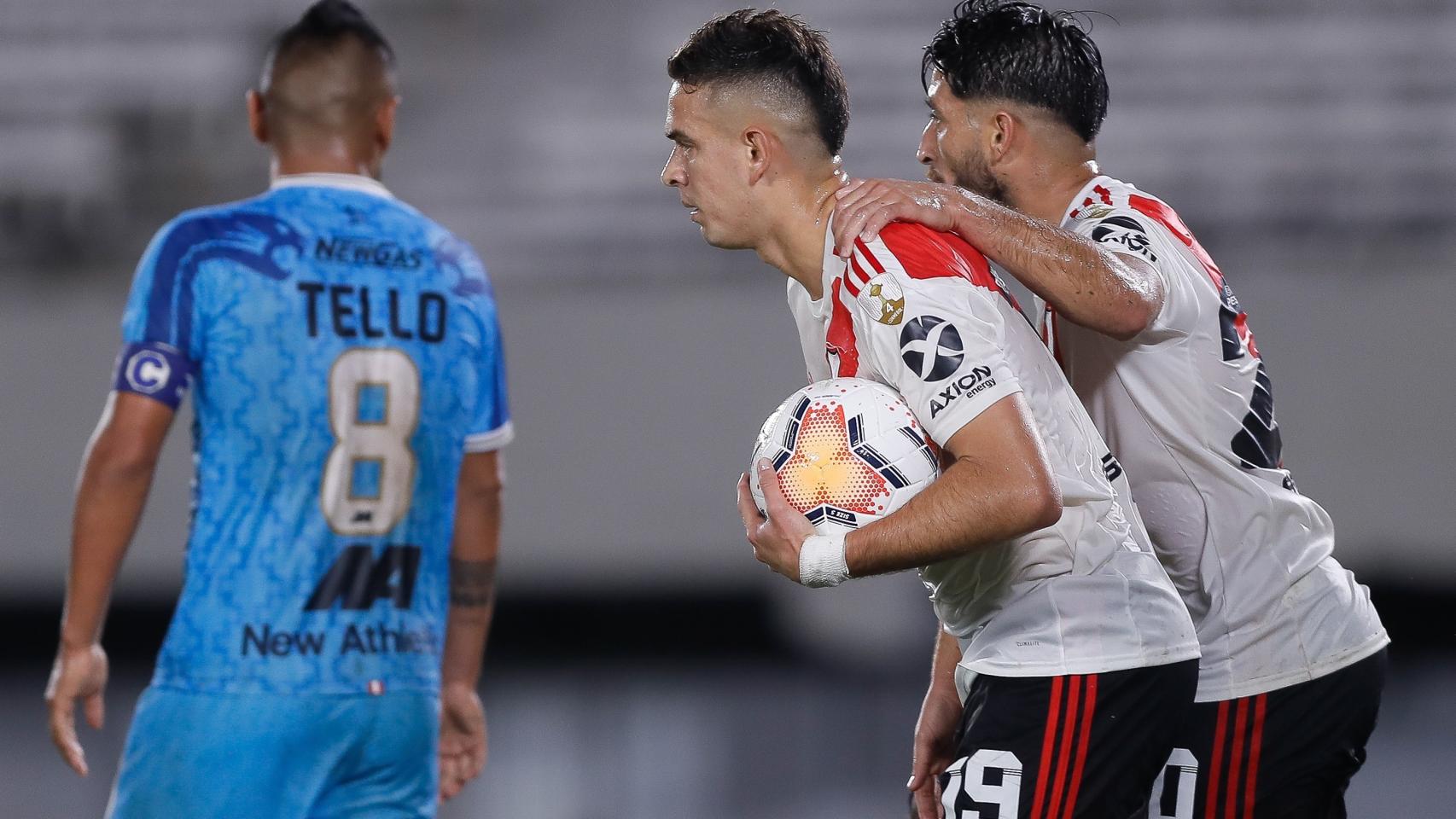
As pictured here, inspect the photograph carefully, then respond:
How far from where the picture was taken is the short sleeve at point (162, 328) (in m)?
2.77

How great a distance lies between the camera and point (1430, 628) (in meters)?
8.47

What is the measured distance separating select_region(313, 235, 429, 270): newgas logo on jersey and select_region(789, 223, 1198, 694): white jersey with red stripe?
→ 3.38ft

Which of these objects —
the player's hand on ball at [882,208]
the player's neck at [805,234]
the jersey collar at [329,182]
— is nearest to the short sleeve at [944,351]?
the player's hand on ball at [882,208]

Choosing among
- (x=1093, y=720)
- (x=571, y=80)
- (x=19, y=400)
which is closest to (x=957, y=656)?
(x=1093, y=720)

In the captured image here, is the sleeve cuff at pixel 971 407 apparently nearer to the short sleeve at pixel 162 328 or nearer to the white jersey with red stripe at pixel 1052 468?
the white jersey with red stripe at pixel 1052 468

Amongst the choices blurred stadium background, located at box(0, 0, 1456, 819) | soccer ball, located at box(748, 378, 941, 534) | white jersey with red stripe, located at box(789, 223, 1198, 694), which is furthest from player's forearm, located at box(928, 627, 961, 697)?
blurred stadium background, located at box(0, 0, 1456, 819)

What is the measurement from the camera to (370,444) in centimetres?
295

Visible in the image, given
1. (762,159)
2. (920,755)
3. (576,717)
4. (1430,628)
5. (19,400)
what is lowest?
(576,717)

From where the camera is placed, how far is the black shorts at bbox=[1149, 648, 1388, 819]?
110 inches

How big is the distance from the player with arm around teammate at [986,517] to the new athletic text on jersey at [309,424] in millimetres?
803

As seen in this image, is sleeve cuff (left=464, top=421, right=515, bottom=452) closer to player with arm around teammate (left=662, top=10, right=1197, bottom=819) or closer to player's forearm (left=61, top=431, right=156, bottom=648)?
player's forearm (left=61, top=431, right=156, bottom=648)

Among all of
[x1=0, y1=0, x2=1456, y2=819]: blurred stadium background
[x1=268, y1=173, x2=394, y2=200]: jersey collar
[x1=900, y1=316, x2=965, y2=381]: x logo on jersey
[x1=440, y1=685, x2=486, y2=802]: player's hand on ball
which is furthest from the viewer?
[x1=0, y1=0, x2=1456, y2=819]: blurred stadium background

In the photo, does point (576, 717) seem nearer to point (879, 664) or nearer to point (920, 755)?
point (879, 664)

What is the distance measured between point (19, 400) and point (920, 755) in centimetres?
745
